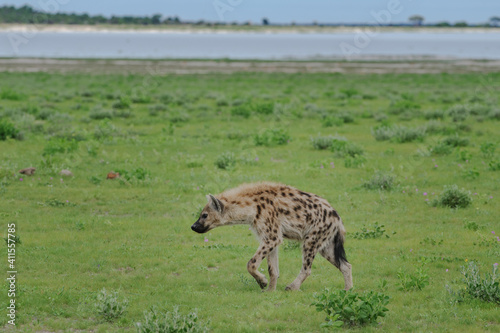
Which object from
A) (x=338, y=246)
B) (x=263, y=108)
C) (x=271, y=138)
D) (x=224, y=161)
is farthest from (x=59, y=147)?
(x=263, y=108)

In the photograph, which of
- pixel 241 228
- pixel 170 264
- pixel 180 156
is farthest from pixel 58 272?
pixel 180 156

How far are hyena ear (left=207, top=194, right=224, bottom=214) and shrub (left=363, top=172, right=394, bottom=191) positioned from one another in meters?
6.90

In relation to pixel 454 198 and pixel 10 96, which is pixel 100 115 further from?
pixel 454 198

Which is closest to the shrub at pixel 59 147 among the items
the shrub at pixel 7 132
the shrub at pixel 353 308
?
the shrub at pixel 7 132

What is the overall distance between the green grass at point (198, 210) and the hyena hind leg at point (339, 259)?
1.23ft

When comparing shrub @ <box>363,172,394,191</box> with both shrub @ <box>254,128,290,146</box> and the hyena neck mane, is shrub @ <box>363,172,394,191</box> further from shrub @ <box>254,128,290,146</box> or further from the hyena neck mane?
the hyena neck mane

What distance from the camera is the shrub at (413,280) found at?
27.3 ft

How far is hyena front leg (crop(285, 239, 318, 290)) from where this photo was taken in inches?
321

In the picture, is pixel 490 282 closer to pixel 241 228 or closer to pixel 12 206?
pixel 241 228

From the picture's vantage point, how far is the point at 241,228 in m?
11.8

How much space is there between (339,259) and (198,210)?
4.68m

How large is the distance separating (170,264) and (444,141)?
13.5m

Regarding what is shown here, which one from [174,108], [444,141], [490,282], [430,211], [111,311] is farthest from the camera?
[174,108]

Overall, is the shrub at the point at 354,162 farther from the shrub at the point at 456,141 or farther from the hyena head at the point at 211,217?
the hyena head at the point at 211,217
